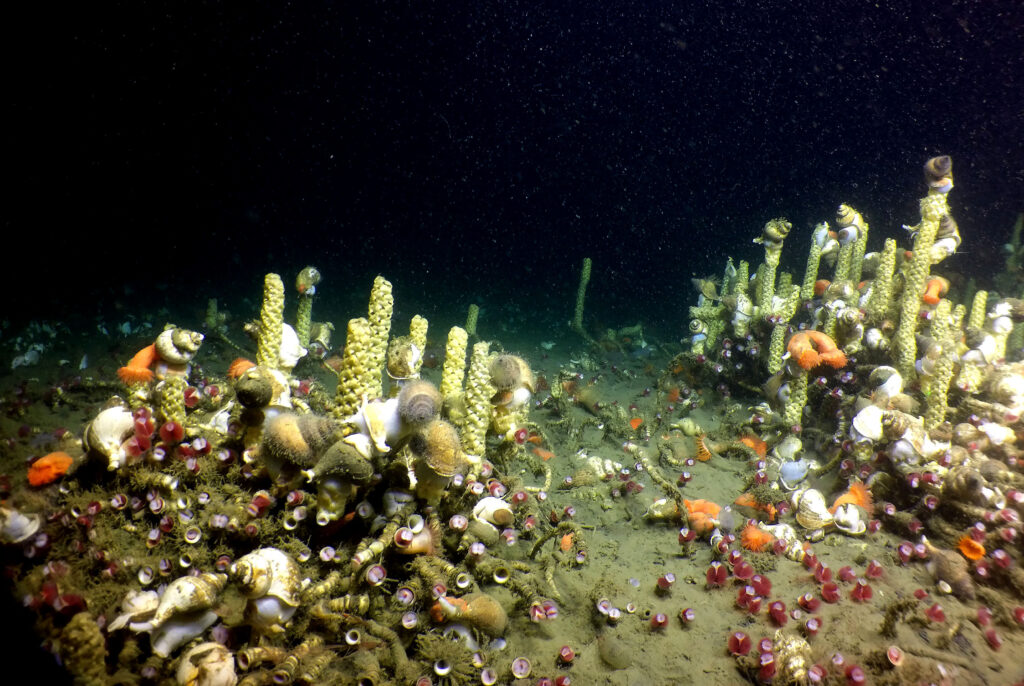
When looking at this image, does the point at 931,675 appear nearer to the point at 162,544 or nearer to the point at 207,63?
the point at 162,544

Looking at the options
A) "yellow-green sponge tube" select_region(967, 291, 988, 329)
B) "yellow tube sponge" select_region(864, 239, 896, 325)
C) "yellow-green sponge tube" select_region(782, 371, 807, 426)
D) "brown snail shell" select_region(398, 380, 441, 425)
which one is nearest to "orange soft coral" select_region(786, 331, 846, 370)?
"yellow-green sponge tube" select_region(782, 371, 807, 426)

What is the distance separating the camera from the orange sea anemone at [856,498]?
452 cm

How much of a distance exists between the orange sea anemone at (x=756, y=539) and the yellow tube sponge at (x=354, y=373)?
3.73 metres

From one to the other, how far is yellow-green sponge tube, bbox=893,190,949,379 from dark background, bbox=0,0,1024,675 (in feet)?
40.6

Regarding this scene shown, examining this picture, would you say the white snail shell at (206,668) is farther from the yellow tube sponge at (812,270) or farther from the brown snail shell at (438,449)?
the yellow tube sponge at (812,270)

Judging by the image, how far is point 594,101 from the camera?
72.0 m

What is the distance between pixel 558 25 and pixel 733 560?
72358mm

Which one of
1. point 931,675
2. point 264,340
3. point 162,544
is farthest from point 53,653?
point 931,675

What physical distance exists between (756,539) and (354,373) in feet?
12.8

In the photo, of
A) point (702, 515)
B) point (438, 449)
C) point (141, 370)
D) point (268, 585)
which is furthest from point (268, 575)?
point (702, 515)

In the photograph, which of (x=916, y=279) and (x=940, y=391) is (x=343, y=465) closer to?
(x=940, y=391)

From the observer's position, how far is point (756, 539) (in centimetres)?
411

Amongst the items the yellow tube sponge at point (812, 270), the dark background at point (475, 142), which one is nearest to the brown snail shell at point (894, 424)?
the yellow tube sponge at point (812, 270)

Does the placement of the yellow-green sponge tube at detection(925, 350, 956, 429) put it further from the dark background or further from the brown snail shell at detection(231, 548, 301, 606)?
the dark background
